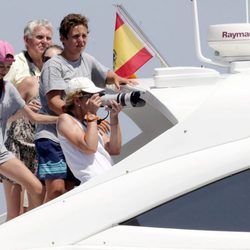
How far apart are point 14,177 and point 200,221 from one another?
2093 millimetres

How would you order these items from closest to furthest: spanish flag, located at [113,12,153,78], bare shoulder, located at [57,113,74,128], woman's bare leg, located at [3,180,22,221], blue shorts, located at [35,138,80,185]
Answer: bare shoulder, located at [57,113,74,128]
blue shorts, located at [35,138,80,185]
woman's bare leg, located at [3,180,22,221]
spanish flag, located at [113,12,153,78]

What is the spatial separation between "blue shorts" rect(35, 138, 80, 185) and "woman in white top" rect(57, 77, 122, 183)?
43 cm

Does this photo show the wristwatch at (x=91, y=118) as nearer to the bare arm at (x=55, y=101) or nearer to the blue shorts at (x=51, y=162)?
the blue shorts at (x=51, y=162)

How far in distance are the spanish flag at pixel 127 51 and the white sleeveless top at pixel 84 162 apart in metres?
2.03

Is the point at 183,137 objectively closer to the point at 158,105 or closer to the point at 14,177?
the point at 158,105

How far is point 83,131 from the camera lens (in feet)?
16.6

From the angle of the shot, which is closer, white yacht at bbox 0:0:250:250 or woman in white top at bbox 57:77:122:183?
white yacht at bbox 0:0:250:250

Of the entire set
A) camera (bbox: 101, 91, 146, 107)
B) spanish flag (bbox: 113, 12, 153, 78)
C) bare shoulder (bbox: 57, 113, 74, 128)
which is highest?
spanish flag (bbox: 113, 12, 153, 78)

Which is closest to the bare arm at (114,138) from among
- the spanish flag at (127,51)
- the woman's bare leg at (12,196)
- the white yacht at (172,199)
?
the woman's bare leg at (12,196)

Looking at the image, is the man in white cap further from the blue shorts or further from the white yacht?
the white yacht

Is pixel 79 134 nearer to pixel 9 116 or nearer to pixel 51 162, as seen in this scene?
pixel 51 162

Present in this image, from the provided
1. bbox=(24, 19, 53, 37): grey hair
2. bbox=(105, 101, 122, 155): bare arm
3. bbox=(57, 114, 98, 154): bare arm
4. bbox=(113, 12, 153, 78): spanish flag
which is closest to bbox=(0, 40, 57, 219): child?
bbox=(105, 101, 122, 155): bare arm

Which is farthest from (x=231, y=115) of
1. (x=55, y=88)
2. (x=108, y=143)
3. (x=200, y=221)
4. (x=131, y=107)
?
(x=55, y=88)

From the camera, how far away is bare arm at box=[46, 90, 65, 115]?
5746 millimetres
